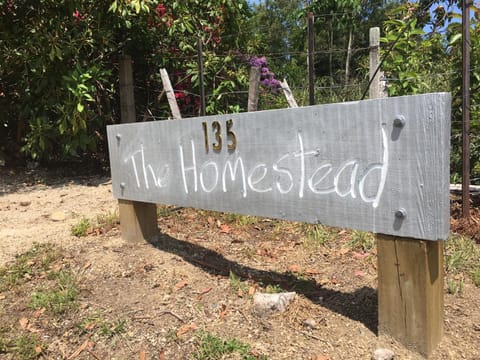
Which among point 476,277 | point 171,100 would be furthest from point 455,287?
point 171,100

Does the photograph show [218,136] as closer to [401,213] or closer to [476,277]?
[401,213]

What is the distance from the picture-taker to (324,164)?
1999 millimetres

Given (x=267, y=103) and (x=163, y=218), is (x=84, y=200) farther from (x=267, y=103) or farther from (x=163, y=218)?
(x=267, y=103)

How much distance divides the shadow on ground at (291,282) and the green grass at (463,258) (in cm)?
58

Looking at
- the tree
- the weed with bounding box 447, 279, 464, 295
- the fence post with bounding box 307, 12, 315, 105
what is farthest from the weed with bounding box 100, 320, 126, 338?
the tree

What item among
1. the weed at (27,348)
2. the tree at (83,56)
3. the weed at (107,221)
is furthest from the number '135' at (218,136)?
the tree at (83,56)

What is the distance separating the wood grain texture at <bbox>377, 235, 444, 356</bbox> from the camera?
1.78m

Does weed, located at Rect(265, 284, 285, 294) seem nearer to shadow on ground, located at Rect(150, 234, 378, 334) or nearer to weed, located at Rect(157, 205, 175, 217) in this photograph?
shadow on ground, located at Rect(150, 234, 378, 334)

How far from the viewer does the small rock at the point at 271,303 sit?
224 cm

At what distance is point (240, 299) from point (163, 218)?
6.08 feet

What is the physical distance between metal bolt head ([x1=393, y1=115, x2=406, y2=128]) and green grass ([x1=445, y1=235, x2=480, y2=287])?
1.30 metres

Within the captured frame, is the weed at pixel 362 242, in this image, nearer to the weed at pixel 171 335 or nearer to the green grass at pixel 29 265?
the weed at pixel 171 335

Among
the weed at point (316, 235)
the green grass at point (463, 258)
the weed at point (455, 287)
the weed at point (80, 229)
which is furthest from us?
the weed at point (80, 229)

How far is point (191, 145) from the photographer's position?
8.95 feet
